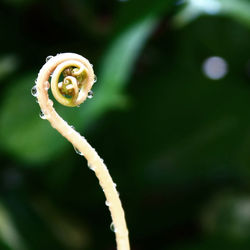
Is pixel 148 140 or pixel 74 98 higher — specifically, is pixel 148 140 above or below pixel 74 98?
above

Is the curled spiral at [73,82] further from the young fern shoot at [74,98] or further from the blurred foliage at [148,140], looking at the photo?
the blurred foliage at [148,140]

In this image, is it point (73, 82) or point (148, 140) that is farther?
point (148, 140)

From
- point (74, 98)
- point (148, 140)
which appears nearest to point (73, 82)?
point (74, 98)

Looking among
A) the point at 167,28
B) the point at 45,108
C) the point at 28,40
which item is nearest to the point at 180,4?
the point at 167,28

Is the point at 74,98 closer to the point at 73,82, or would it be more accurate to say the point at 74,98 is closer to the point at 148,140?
the point at 73,82

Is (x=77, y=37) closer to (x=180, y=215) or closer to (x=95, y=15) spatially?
(x=95, y=15)

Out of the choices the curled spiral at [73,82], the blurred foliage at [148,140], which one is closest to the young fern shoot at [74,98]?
the curled spiral at [73,82]

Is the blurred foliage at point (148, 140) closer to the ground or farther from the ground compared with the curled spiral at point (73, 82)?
farther from the ground
